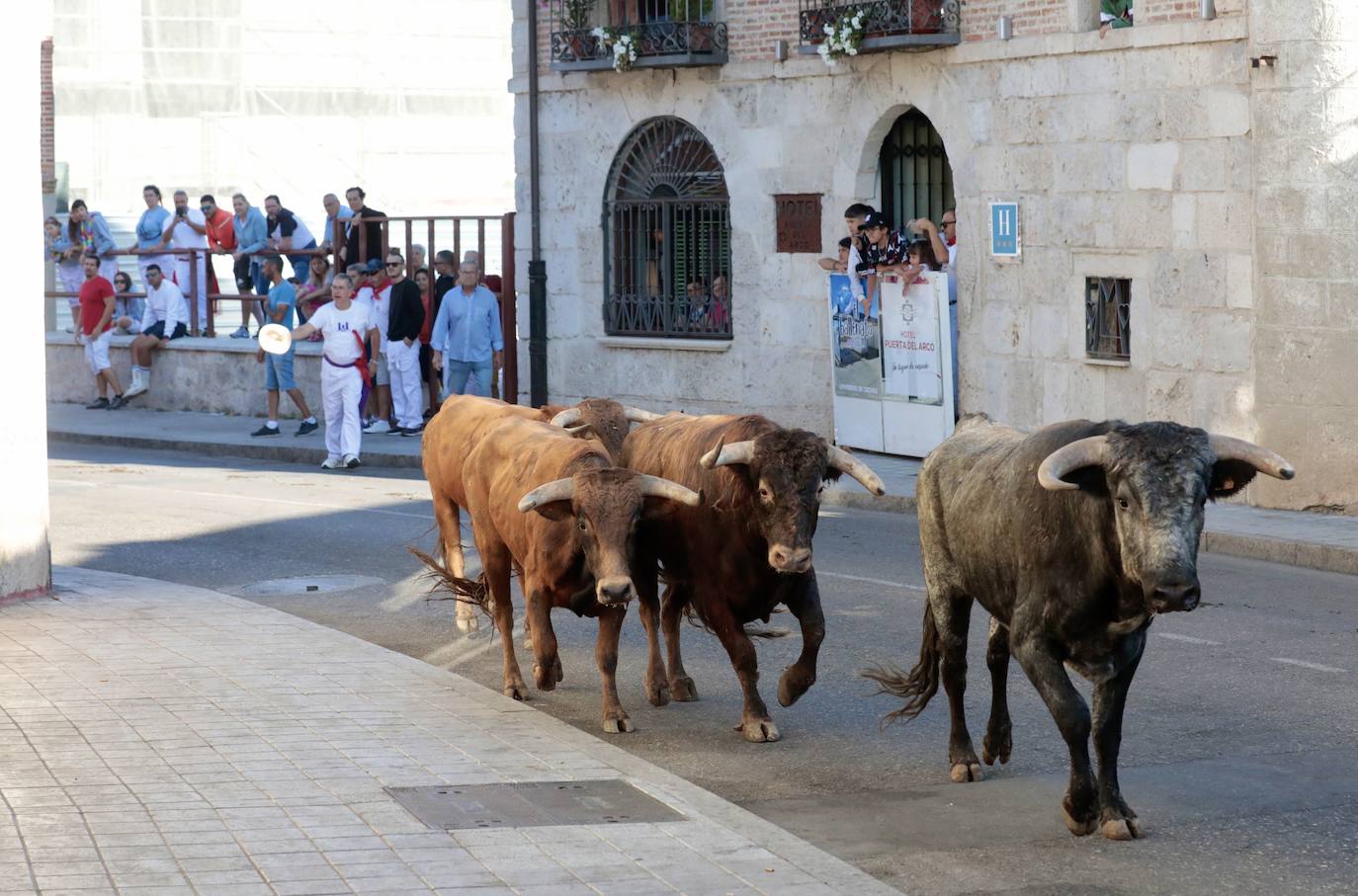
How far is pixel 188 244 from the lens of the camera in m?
30.3

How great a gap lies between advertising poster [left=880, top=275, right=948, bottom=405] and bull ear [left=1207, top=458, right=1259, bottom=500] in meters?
12.9

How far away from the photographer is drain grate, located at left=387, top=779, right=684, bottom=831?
7.33 meters

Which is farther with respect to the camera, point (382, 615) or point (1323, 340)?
point (1323, 340)

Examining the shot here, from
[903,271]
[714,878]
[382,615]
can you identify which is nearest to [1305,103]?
[903,271]

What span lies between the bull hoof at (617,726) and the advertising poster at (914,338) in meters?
11.4

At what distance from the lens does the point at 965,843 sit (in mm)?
7441

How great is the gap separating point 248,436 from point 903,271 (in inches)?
377

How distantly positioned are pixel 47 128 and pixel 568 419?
3587 centimetres

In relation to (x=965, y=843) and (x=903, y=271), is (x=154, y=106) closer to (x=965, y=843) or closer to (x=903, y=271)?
(x=903, y=271)

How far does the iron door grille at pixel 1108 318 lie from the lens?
19234mm

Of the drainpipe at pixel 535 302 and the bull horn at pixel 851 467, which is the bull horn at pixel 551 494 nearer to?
the bull horn at pixel 851 467

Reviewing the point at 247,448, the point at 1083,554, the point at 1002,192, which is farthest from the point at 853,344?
the point at 1083,554

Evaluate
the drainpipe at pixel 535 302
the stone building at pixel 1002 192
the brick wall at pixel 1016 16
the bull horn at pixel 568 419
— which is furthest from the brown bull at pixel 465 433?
the drainpipe at pixel 535 302

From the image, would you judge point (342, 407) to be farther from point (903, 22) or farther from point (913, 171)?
point (903, 22)
